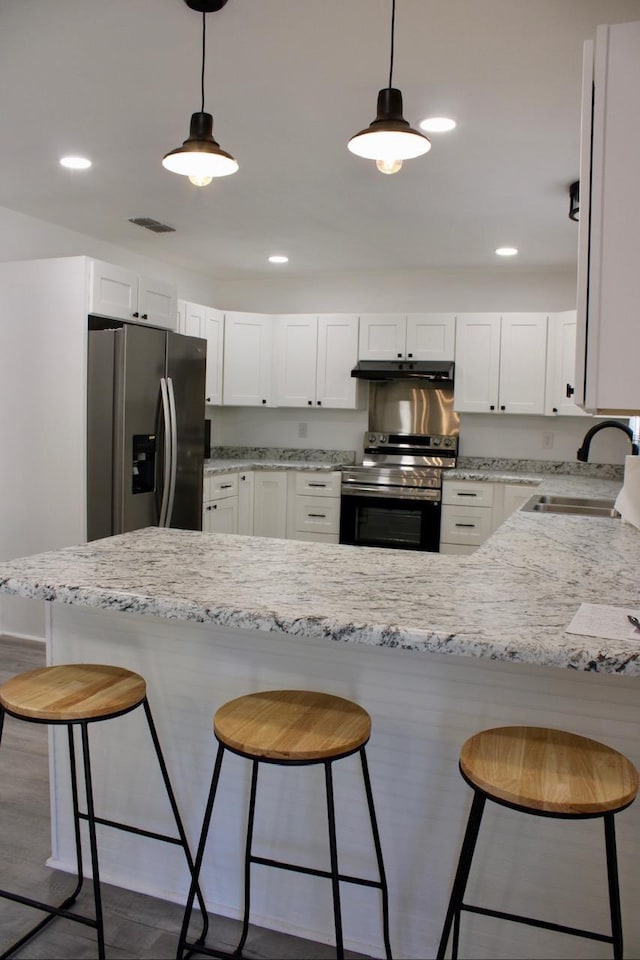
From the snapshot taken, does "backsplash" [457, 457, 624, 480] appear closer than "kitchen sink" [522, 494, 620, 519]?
No

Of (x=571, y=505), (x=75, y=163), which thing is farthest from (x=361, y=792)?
(x=75, y=163)

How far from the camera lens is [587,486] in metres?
4.80

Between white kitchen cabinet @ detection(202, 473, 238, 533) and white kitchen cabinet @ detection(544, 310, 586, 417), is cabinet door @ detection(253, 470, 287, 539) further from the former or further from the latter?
white kitchen cabinet @ detection(544, 310, 586, 417)

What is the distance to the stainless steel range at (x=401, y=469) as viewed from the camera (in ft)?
18.0

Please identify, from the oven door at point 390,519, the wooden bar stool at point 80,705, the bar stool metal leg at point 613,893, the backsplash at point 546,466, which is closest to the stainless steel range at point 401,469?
the oven door at point 390,519

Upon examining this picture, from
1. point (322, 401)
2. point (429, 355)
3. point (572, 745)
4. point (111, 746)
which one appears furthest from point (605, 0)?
point (322, 401)

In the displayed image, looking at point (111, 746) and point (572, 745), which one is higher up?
point (572, 745)

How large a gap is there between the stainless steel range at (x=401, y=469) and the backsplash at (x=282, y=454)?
0.25 metres

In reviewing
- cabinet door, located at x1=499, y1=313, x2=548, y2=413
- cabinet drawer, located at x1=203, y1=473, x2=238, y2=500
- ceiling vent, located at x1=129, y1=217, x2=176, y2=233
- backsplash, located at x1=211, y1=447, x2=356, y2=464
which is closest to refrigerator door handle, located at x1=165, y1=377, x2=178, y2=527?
cabinet drawer, located at x1=203, y1=473, x2=238, y2=500

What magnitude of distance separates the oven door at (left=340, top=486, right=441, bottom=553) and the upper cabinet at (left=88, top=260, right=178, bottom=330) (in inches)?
75.0

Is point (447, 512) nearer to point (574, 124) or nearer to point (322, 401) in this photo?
point (322, 401)

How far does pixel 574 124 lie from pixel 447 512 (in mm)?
3025

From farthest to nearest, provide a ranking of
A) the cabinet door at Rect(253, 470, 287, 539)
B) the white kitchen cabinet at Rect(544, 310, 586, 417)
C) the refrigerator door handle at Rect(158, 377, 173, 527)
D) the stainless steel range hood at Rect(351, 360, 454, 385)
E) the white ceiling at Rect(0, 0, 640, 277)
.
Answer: the cabinet door at Rect(253, 470, 287, 539) → the stainless steel range hood at Rect(351, 360, 454, 385) → the white kitchen cabinet at Rect(544, 310, 586, 417) → the refrigerator door handle at Rect(158, 377, 173, 527) → the white ceiling at Rect(0, 0, 640, 277)

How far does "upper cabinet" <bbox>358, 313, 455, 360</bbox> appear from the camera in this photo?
571cm
